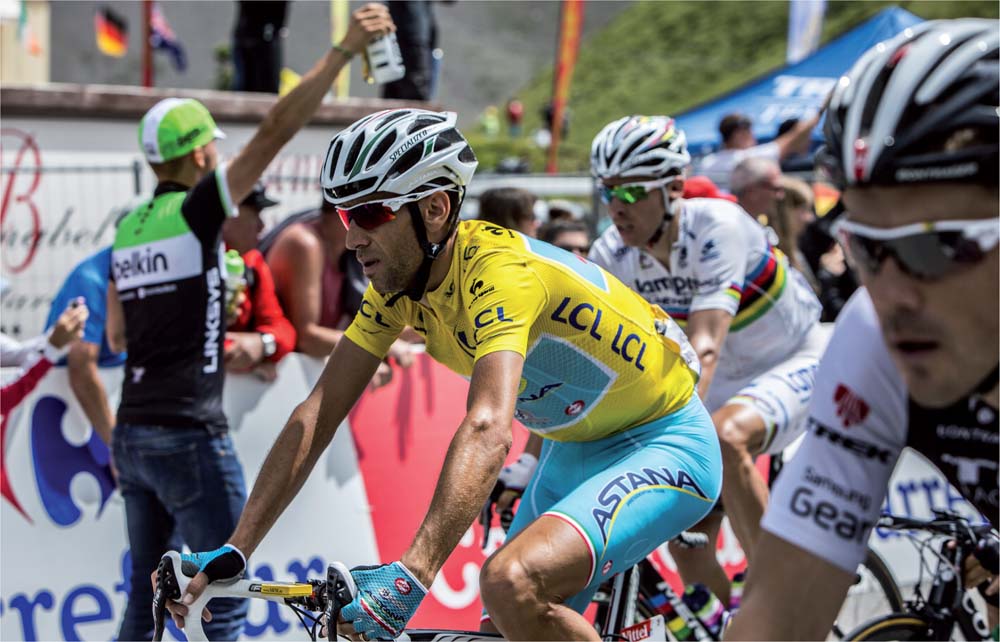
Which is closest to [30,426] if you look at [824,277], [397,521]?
[397,521]

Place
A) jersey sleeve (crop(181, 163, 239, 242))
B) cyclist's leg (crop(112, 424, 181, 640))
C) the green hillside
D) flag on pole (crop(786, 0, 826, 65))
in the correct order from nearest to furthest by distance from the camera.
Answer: jersey sleeve (crop(181, 163, 239, 242))
cyclist's leg (crop(112, 424, 181, 640))
flag on pole (crop(786, 0, 826, 65))
the green hillside

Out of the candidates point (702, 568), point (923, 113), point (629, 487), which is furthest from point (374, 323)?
point (702, 568)

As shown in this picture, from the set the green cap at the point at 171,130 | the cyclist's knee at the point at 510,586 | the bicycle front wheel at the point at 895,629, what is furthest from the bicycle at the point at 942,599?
the green cap at the point at 171,130

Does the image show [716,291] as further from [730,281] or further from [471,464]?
[471,464]

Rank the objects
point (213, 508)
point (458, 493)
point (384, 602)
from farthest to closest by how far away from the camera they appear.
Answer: point (213, 508)
point (458, 493)
point (384, 602)

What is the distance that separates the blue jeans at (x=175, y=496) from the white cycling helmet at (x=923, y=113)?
11.0ft

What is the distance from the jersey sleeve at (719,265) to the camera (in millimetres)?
5047

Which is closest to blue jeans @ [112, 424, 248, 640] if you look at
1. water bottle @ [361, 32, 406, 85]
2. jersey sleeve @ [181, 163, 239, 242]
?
jersey sleeve @ [181, 163, 239, 242]

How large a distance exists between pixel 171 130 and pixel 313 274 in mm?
1252

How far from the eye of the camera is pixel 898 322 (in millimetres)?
1804

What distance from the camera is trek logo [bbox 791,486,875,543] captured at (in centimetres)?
202

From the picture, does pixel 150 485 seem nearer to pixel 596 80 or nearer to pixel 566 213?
pixel 566 213

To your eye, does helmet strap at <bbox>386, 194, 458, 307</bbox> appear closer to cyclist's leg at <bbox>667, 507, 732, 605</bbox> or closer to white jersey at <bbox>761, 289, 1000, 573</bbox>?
white jersey at <bbox>761, 289, 1000, 573</bbox>

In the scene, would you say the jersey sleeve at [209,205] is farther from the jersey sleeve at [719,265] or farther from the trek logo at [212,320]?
the jersey sleeve at [719,265]
